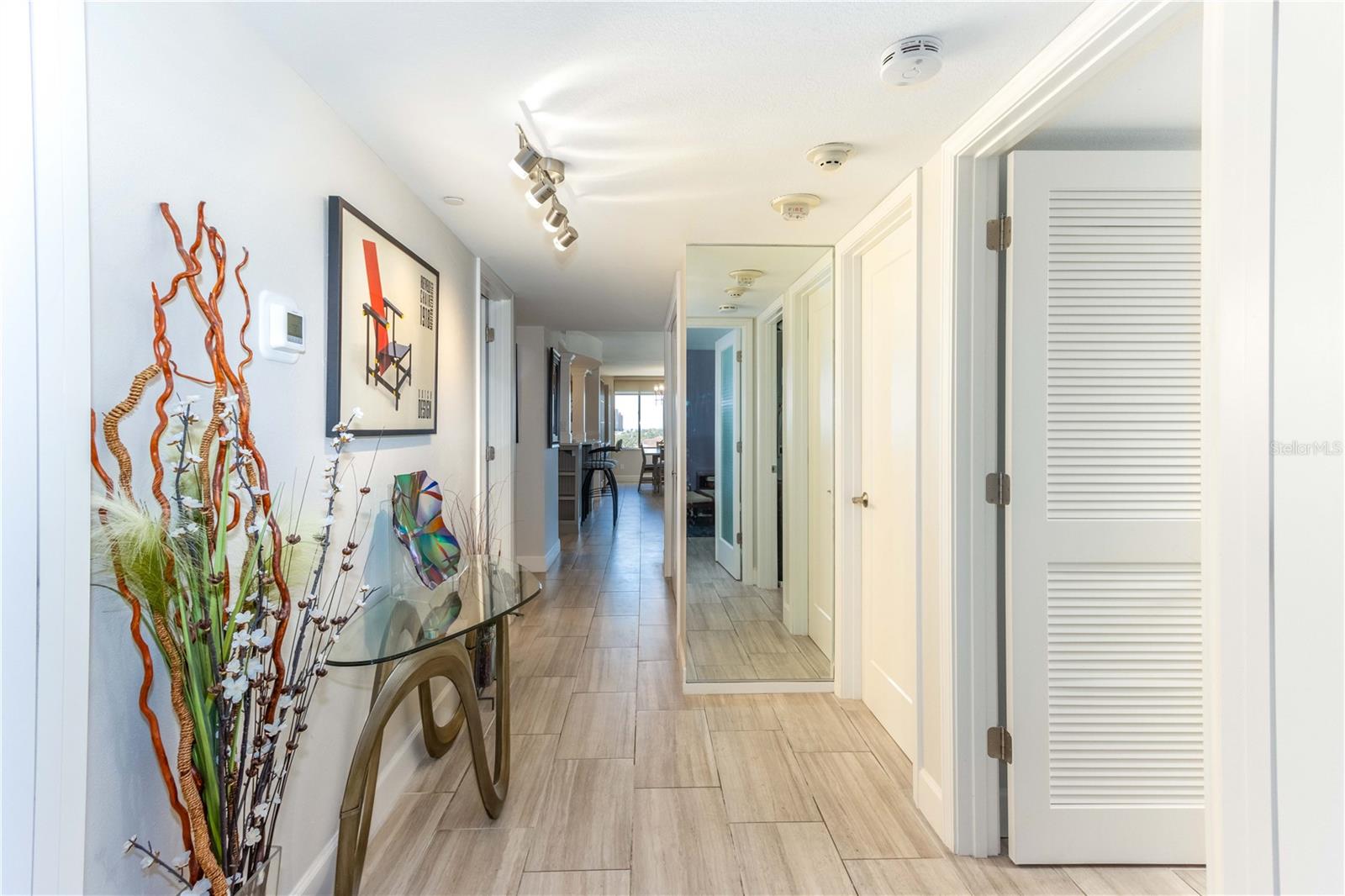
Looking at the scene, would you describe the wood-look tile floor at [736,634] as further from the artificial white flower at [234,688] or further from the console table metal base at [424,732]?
the artificial white flower at [234,688]

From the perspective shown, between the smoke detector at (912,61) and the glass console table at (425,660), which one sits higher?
the smoke detector at (912,61)

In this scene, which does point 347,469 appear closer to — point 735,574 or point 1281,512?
point 1281,512

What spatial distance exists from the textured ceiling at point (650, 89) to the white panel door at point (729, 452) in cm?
133

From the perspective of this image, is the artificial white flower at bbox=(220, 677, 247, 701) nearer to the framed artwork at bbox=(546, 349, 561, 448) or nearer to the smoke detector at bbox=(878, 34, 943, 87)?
the smoke detector at bbox=(878, 34, 943, 87)

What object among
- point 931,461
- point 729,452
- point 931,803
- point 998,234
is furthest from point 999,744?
point 729,452

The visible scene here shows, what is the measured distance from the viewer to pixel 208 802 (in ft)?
3.59

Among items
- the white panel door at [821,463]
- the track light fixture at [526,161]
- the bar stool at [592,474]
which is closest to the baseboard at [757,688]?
the white panel door at [821,463]

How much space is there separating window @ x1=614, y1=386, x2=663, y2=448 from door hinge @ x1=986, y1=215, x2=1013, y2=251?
10834 mm

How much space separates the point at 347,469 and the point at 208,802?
100 centimetres

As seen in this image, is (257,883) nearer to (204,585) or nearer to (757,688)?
(204,585)

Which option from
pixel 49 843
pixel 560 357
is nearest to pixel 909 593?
pixel 49 843

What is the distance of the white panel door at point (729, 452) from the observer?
3854 millimetres

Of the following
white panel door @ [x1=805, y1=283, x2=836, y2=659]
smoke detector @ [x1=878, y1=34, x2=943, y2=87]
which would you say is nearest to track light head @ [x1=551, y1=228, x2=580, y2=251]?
smoke detector @ [x1=878, y1=34, x2=943, y2=87]

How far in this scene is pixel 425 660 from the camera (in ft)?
6.07
